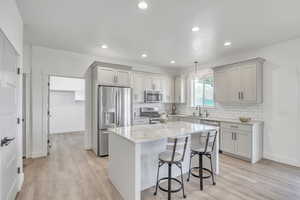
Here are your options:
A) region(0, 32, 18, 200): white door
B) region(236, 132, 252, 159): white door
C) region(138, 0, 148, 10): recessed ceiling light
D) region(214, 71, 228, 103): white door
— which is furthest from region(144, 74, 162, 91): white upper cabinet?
region(0, 32, 18, 200): white door

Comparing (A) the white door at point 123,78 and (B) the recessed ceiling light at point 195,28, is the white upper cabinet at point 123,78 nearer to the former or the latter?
(A) the white door at point 123,78

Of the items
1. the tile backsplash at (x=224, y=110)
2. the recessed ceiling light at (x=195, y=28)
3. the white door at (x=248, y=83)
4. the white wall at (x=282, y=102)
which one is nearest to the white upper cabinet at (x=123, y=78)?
the tile backsplash at (x=224, y=110)

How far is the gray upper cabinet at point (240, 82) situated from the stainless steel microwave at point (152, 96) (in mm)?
2100

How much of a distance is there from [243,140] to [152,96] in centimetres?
322

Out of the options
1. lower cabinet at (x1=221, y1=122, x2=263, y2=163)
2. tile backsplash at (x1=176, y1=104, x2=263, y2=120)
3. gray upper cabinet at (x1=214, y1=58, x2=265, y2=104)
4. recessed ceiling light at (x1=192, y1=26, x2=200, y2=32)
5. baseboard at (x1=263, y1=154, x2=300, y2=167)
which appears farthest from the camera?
tile backsplash at (x1=176, y1=104, x2=263, y2=120)

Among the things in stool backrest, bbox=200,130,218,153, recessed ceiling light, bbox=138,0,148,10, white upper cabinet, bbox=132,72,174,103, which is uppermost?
recessed ceiling light, bbox=138,0,148,10

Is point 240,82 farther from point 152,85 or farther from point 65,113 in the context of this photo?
point 65,113

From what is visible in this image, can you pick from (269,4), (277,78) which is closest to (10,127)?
(269,4)

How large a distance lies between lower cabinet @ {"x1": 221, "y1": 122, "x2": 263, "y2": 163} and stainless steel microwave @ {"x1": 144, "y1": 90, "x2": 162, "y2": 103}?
252 centimetres

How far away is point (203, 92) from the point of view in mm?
6016

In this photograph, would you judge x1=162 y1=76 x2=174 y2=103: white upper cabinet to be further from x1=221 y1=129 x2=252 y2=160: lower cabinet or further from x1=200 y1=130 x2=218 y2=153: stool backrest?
x1=200 y1=130 x2=218 y2=153: stool backrest

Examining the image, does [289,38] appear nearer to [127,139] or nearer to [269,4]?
[269,4]

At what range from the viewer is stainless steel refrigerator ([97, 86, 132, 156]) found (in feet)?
14.3

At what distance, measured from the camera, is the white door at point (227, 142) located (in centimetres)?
425
